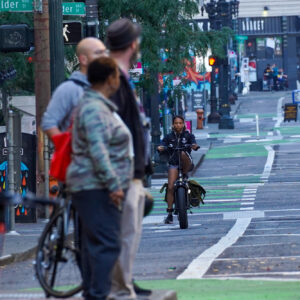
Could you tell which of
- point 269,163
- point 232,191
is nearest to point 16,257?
point 232,191

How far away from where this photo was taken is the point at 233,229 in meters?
18.7

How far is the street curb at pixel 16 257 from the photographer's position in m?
14.4

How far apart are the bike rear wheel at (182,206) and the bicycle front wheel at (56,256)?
34.6ft

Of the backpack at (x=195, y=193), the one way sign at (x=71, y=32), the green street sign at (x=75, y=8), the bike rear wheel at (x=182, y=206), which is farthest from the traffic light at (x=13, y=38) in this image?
the backpack at (x=195, y=193)

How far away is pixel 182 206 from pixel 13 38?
12.8ft

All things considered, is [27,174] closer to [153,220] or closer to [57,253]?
[153,220]

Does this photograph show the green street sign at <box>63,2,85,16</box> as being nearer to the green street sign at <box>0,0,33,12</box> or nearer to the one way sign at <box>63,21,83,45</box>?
the one way sign at <box>63,21,83,45</box>

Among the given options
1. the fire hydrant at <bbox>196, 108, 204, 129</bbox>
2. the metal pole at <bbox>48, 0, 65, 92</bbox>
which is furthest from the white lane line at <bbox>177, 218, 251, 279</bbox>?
the fire hydrant at <bbox>196, 108, 204, 129</bbox>

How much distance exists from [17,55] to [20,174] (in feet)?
33.3

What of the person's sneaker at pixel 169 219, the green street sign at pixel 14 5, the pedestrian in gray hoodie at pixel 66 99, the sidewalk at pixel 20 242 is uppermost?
the green street sign at pixel 14 5

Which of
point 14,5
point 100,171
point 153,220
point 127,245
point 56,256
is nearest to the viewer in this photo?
point 100,171

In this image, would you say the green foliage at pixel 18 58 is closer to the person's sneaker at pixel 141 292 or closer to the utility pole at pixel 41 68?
the utility pole at pixel 41 68

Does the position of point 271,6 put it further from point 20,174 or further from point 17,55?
point 20,174

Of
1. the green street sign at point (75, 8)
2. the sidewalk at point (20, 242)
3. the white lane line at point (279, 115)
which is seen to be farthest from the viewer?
the white lane line at point (279, 115)
